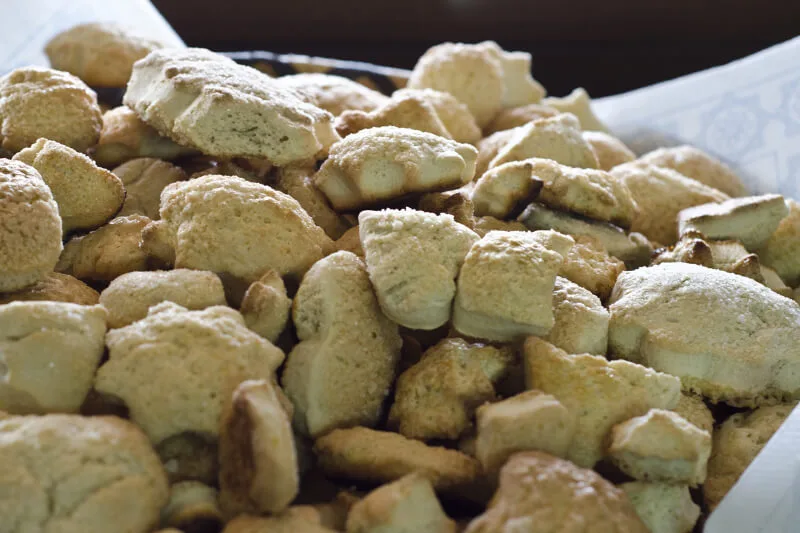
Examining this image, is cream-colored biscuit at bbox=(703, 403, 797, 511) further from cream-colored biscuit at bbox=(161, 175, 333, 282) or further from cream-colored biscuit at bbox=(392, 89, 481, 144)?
cream-colored biscuit at bbox=(392, 89, 481, 144)

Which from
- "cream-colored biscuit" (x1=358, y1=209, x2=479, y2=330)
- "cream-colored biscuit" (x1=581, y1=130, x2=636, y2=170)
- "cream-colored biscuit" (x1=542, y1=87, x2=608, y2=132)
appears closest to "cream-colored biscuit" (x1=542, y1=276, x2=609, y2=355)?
"cream-colored biscuit" (x1=358, y1=209, x2=479, y2=330)

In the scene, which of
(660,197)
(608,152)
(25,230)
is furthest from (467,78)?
(25,230)

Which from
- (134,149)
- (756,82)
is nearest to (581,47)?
(756,82)

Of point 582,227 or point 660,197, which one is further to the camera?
point 660,197

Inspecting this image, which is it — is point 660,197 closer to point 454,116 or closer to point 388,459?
point 454,116

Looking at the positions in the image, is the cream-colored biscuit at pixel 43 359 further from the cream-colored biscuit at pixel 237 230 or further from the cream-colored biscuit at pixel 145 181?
the cream-colored biscuit at pixel 145 181

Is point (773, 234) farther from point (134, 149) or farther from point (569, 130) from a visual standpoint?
point (134, 149)

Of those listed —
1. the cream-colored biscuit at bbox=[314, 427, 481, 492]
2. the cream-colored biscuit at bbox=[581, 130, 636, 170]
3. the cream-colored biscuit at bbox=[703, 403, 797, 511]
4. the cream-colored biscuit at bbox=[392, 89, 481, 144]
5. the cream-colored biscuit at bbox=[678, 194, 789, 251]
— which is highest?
the cream-colored biscuit at bbox=[392, 89, 481, 144]
